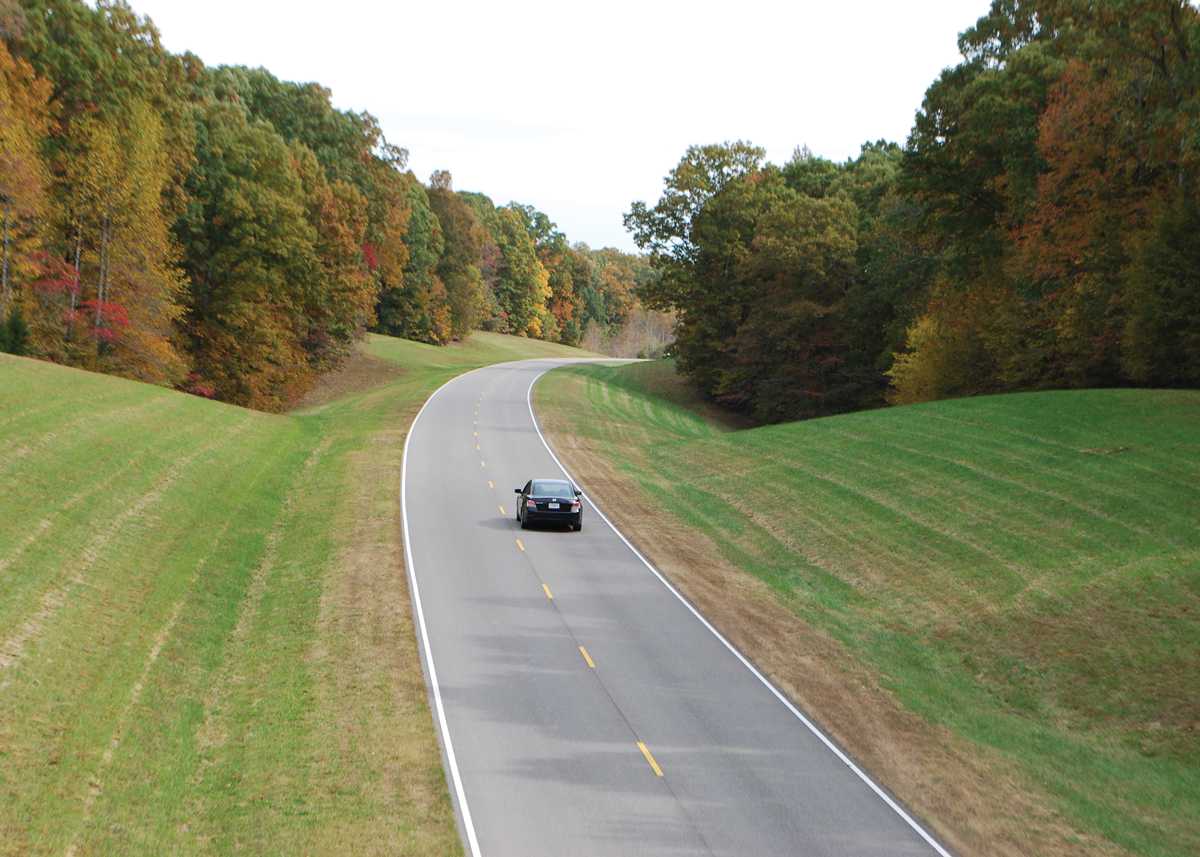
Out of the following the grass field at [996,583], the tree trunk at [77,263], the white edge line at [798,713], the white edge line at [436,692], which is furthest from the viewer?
the tree trunk at [77,263]

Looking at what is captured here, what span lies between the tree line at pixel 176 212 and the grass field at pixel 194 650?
33.7ft

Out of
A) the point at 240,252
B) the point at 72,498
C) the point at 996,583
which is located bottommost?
the point at 72,498

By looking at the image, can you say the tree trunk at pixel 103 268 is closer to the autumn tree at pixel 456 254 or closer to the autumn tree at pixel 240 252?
→ the autumn tree at pixel 240 252

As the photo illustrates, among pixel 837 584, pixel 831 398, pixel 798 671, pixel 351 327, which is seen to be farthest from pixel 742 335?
pixel 798 671

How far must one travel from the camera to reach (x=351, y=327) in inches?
2717

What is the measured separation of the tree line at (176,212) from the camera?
139ft

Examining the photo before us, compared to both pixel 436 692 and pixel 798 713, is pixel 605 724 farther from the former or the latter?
pixel 798 713

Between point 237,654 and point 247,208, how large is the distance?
131ft

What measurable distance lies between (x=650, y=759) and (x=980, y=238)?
41.2m

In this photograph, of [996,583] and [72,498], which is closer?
[996,583]

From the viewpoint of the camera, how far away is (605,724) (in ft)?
51.0

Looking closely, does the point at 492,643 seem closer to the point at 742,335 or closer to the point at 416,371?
the point at 742,335

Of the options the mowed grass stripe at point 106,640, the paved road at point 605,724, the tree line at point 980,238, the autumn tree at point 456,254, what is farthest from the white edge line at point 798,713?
the autumn tree at point 456,254

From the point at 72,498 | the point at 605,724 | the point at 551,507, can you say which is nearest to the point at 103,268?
the point at 72,498
